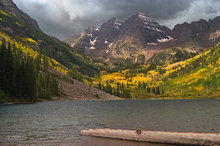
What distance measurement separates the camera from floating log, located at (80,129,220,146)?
58.2 ft

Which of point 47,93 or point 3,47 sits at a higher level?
point 3,47

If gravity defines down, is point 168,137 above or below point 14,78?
below

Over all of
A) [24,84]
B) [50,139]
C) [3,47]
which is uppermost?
[3,47]

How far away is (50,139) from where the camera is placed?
26422 mm

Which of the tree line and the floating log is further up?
the tree line

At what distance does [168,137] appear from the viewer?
19594mm

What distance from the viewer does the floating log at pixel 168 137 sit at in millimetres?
17750

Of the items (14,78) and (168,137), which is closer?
(168,137)

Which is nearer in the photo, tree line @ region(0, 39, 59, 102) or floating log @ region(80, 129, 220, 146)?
floating log @ region(80, 129, 220, 146)

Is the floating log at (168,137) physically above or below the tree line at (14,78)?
below

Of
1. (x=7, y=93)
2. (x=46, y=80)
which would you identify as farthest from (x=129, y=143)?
(x=46, y=80)

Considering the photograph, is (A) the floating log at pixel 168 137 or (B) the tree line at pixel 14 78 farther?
(B) the tree line at pixel 14 78

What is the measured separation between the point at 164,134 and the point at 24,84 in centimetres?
11870

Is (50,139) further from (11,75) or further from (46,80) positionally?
(46,80)
